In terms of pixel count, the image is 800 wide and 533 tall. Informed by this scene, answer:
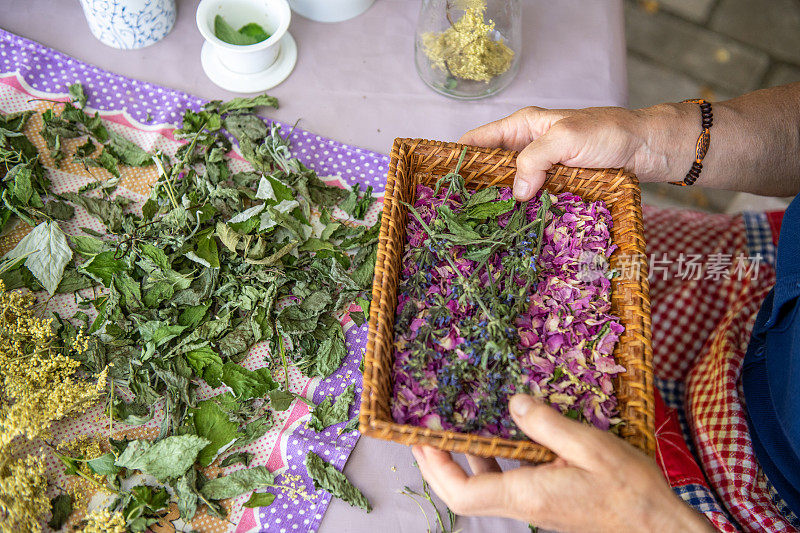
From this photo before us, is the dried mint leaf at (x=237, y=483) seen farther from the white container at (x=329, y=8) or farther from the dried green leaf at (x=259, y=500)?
the white container at (x=329, y=8)

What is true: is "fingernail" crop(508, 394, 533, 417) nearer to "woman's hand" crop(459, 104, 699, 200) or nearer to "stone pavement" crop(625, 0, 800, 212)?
"woman's hand" crop(459, 104, 699, 200)

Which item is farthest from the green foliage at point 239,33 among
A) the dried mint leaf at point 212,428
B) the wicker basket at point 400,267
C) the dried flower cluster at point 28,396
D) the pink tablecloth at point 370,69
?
the dried mint leaf at point 212,428

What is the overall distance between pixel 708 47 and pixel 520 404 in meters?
2.41

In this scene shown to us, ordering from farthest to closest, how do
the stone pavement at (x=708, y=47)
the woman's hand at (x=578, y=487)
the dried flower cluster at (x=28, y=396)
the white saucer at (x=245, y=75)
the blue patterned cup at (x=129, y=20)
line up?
the stone pavement at (x=708, y=47) → the white saucer at (x=245, y=75) → the blue patterned cup at (x=129, y=20) → the dried flower cluster at (x=28, y=396) → the woman's hand at (x=578, y=487)

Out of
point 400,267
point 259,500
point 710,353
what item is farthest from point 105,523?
point 710,353

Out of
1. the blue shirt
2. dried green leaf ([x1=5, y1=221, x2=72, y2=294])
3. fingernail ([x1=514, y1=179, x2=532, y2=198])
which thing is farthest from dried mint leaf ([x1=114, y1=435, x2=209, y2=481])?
the blue shirt

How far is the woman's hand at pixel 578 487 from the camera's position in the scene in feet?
2.73

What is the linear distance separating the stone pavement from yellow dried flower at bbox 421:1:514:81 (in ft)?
4.53

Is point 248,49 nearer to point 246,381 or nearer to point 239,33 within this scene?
point 239,33

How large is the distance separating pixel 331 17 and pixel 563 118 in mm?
689

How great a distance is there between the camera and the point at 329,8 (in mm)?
1404

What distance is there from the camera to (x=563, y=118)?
3.64ft

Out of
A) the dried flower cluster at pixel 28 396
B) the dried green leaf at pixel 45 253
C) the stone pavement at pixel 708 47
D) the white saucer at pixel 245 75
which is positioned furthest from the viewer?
the stone pavement at pixel 708 47

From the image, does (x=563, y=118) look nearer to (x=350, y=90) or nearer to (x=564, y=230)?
(x=564, y=230)
